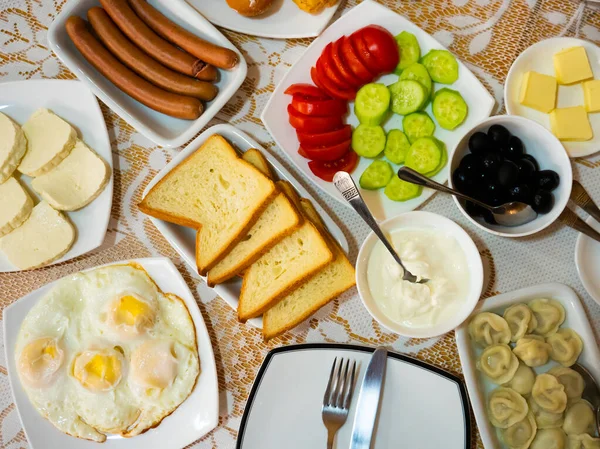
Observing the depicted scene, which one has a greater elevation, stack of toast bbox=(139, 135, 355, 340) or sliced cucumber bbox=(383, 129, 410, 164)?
sliced cucumber bbox=(383, 129, 410, 164)

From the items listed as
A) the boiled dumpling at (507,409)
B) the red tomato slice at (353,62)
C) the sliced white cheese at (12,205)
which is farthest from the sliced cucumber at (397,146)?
the sliced white cheese at (12,205)

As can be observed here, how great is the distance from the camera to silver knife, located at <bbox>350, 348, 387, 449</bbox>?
2.02m

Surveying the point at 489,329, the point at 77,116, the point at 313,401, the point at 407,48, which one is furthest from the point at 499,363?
the point at 77,116

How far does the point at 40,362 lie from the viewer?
2.23 metres

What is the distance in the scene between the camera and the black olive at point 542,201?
6.09 ft

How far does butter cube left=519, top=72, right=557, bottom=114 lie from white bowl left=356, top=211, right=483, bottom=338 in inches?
22.0

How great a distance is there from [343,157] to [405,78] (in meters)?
0.38

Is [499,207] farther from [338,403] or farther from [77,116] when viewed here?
[77,116]

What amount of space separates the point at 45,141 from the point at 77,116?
0.55 feet

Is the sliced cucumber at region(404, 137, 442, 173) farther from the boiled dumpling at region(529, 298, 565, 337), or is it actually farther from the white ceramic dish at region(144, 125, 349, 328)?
the boiled dumpling at region(529, 298, 565, 337)

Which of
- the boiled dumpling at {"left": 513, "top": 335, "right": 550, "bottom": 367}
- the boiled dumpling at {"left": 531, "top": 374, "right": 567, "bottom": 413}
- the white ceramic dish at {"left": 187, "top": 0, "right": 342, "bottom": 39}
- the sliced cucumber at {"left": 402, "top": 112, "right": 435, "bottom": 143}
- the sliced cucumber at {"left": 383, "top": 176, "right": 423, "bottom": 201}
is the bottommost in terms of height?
the boiled dumpling at {"left": 531, "top": 374, "right": 567, "bottom": 413}

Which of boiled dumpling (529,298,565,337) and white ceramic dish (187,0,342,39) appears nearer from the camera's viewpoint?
boiled dumpling (529,298,565,337)

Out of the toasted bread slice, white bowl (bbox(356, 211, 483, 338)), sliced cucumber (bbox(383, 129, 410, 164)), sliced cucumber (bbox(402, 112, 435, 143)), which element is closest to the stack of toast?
the toasted bread slice

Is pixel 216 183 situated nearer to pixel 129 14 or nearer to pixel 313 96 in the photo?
pixel 313 96
